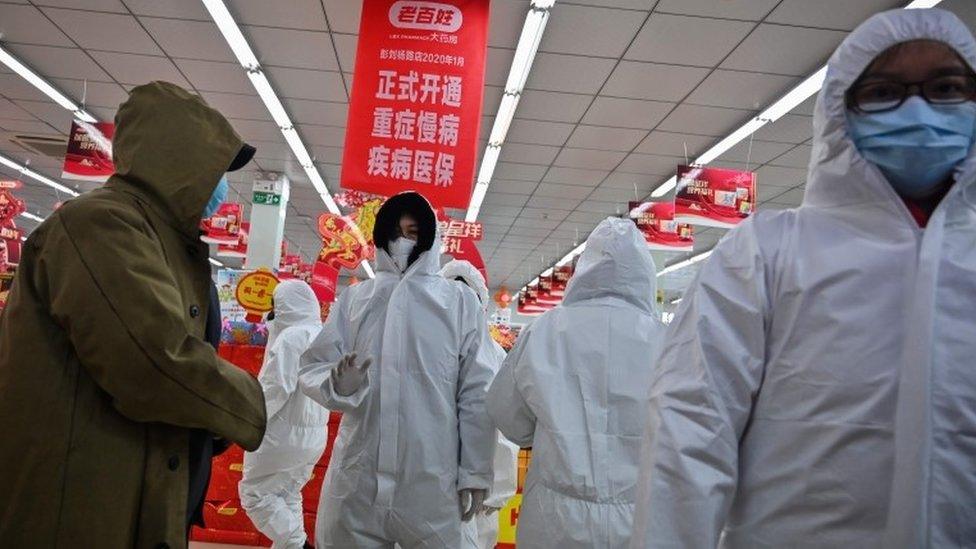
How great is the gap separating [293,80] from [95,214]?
19.6 ft

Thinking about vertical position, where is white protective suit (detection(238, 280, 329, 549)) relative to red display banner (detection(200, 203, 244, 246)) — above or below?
below

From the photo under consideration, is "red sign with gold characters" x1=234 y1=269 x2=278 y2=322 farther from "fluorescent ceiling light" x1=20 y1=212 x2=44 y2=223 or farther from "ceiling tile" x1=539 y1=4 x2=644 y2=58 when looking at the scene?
"fluorescent ceiling light" x1=20 y1=212 x2=44 y2=223

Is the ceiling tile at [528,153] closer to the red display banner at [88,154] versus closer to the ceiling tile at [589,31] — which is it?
A: the ceiling tile at [589,31]

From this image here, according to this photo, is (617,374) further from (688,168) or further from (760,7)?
(688,168)

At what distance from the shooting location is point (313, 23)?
18.0ft

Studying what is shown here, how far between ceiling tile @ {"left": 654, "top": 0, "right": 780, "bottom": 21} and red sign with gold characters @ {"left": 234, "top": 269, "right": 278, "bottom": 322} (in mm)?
4585

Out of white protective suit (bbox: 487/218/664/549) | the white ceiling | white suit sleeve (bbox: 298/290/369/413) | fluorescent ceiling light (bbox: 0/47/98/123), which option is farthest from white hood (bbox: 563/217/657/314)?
fluorescent ceiling light (bbox: 0/47/98/123)

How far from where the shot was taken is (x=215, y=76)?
676cm

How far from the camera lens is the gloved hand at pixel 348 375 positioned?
2.16m

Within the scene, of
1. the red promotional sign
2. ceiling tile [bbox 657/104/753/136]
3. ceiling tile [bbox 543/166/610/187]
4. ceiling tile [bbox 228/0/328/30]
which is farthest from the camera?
ceiling tile [bbox 543/166/610/187]

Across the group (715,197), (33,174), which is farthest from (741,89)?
(33,174)

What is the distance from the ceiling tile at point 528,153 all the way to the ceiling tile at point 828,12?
360 centimetres

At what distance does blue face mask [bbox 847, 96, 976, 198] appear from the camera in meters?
1.08

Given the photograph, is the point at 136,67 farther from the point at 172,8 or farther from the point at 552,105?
the point at 552,105
